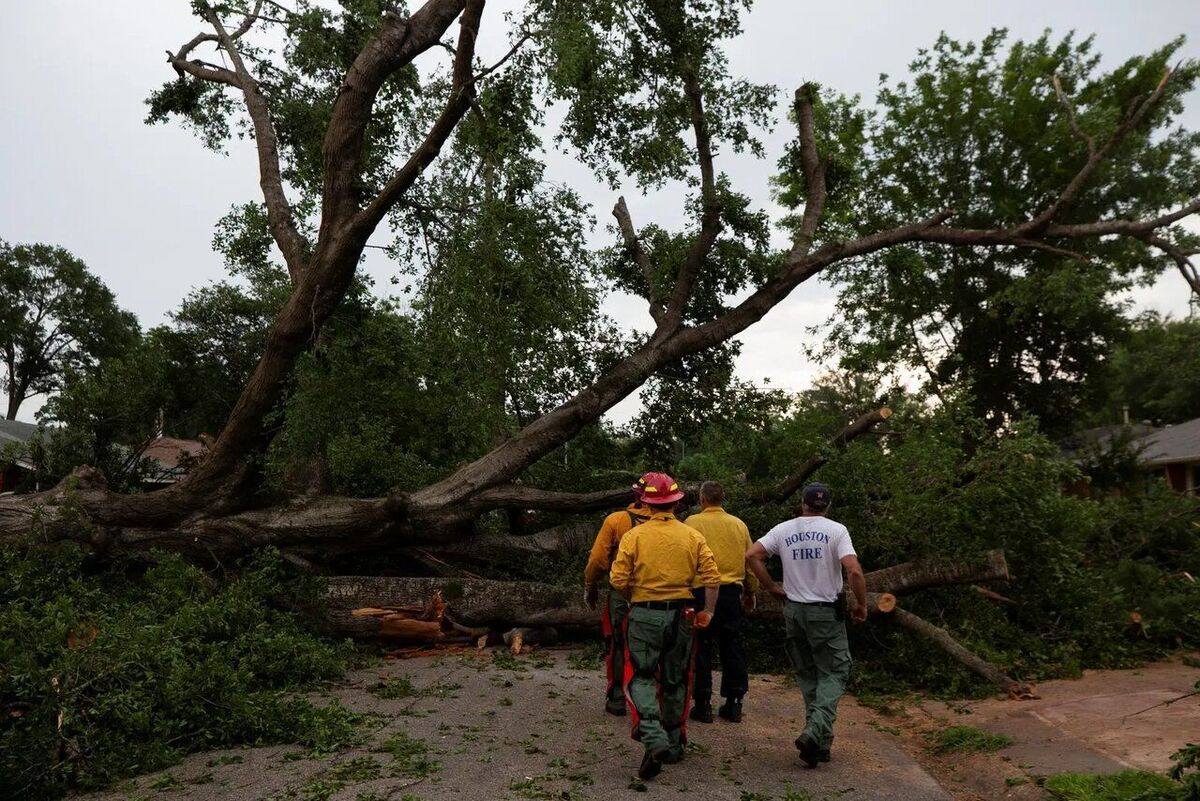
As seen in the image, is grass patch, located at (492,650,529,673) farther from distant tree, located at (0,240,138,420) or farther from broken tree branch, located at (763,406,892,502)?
distant tree, located at (0,240,138,420)

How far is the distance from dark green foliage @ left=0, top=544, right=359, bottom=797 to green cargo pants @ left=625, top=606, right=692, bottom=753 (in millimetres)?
1834

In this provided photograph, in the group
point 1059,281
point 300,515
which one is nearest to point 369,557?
point 300,515

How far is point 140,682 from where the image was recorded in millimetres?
5316

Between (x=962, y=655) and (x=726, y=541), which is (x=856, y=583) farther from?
(x=962, y=655)

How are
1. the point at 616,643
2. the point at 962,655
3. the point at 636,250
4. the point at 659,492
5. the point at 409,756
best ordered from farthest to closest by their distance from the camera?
the point at 636,250
the point at 962,655
the point at 616,643
the point at 659,492
the point at 409,756

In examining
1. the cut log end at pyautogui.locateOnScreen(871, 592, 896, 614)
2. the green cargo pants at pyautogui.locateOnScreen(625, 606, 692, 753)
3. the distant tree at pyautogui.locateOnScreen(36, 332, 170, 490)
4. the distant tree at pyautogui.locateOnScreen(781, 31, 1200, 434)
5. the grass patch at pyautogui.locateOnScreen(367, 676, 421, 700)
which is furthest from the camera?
the distant tree at pyautogui.locateOnScreen(781, 31, 1200, 434)

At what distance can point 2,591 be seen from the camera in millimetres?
7602

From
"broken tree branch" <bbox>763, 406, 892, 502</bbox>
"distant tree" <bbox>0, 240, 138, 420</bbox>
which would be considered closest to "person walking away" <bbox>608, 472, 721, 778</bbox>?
"broken tree branch" <bbox>763, 406, 892, 502</bbox>

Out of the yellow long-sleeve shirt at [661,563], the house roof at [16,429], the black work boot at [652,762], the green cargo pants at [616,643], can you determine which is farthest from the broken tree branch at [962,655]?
the house roof at [16,429]

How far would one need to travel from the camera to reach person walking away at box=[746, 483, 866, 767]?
204 inches

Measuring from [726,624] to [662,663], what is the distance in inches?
41.5

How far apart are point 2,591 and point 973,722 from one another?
7.79 metres

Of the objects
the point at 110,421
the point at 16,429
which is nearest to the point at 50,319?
the point at 16,429

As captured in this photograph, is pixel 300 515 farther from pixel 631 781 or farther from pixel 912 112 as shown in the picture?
pixel 912 112
